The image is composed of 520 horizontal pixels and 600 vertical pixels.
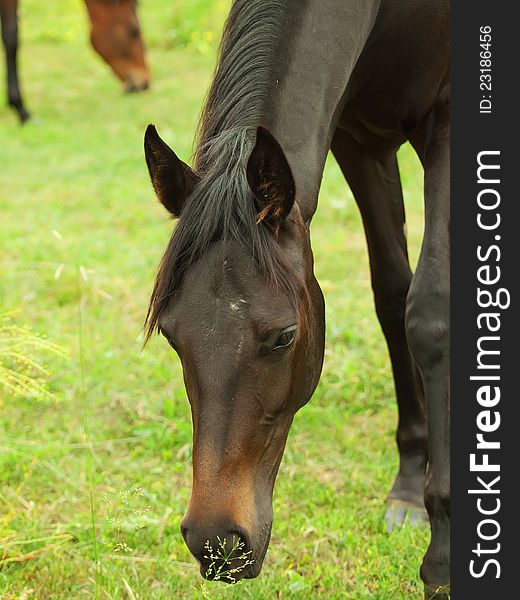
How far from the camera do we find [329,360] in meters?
4.86

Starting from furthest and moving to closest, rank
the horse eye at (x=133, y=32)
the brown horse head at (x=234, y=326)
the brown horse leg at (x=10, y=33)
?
the horse eye at (x=133, y=32), the brown horse leg at (x=10, y=33), the brown horse head at (x=234, y=326)

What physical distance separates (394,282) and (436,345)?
894mm

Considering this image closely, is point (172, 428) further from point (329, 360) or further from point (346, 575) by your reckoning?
point (346, 575)

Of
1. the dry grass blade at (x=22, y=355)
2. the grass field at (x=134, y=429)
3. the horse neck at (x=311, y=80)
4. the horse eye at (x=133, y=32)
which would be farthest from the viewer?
the horse eye at (x=133, y=32)

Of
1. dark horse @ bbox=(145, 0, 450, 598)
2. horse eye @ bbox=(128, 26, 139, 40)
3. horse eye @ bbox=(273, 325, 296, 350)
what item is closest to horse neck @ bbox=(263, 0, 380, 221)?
dark horse @ bbox=(145, 0, 450, 598)

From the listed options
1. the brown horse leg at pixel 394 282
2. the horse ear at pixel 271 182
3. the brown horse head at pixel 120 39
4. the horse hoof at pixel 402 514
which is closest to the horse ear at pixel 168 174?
the horse ear at pixel 271 182

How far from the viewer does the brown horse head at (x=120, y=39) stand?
453 inches

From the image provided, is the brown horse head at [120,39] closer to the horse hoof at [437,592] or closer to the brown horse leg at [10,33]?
the brown horse leg at [10,33]

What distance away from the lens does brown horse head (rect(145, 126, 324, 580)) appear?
2.30 m

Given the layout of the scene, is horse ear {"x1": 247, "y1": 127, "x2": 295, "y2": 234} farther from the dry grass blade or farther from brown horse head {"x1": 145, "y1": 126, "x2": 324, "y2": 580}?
the dry grass blade

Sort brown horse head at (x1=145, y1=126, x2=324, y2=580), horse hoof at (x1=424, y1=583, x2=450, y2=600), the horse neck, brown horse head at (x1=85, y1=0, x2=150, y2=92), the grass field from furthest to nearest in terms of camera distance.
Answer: brown horse head at (x1=85, y1=0, x2=150, y2=92) < the grass field < horse hoof at (x1=424, y1=583, x2=450, y2=600) < the horse neck < brown horse head at (x1=145, y1=126, x2=324, y2=580)

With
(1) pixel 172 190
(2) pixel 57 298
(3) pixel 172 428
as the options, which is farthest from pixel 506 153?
(2) pixel 57 298

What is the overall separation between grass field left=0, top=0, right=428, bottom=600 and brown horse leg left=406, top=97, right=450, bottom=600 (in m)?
0.20

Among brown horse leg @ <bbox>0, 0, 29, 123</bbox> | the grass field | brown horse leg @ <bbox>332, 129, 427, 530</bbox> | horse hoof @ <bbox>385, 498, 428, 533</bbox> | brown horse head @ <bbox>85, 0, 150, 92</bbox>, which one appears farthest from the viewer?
Result: brown horse head @ <bbox>85, 0, 150, 92</bbox>
